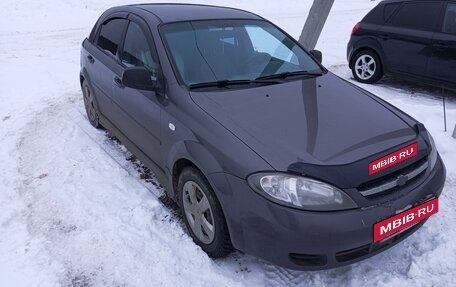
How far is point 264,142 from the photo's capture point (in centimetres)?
266

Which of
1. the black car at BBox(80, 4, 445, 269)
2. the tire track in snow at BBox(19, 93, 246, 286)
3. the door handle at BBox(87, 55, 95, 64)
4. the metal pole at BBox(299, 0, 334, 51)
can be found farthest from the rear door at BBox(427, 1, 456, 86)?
the door handle at BBox(87, 55, 95, 64)

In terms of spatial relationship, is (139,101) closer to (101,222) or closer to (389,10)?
(101,222)

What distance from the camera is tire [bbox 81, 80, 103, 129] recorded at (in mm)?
5084

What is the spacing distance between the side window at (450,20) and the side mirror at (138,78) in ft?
16.9

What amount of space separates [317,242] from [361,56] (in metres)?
5.76

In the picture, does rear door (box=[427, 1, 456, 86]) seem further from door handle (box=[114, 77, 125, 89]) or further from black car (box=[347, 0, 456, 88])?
door handle (box=[114, 77, 125, 89])

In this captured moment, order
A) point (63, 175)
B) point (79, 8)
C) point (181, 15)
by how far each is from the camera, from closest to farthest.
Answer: point (181, 15) < point (63, 175) < point (79, 8)

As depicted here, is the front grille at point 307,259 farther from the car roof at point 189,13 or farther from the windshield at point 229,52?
the car roof at point 189,13

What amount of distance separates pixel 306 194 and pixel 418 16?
5.61m

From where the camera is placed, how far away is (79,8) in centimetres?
1628

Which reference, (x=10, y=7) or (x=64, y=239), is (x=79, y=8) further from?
(x=64, y=239)

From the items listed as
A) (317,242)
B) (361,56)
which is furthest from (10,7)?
(317,242)

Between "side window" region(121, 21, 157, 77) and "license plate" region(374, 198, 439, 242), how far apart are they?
2125 mm

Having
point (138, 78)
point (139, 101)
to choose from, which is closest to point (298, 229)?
point (138, 78)
